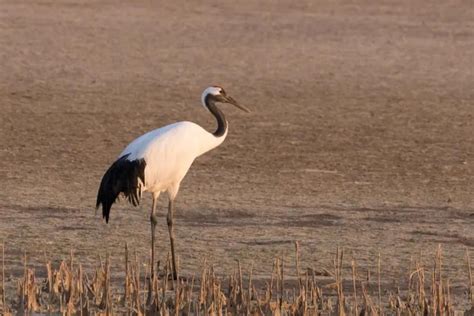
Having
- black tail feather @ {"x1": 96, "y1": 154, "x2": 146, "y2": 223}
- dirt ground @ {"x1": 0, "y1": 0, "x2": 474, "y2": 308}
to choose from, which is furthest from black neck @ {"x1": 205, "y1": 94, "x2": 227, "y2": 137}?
black tail feather @ {"x1": 96, "y1": 154, "x2": 146, "y2": 223}

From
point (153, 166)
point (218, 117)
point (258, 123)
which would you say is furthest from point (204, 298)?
point (258, 123)

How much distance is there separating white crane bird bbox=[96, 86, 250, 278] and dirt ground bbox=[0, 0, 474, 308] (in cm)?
44

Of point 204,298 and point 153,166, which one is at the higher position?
point 153,166

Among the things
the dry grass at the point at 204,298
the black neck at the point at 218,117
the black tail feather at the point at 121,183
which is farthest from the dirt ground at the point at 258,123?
the dry grass at the point at 204,298

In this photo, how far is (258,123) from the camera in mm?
15938

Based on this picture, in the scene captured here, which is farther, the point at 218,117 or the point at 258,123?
the point at 258,123

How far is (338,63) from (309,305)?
11957 mm

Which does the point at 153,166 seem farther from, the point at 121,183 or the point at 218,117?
the point at 218,117

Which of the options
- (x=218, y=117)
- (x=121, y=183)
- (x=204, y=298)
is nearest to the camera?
(x=204, y=298)

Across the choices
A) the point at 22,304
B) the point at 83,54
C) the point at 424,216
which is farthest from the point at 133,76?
the point at 22,304

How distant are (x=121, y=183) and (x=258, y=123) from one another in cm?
635

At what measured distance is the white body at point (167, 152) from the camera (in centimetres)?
987

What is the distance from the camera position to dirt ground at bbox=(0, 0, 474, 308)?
35.1 ft

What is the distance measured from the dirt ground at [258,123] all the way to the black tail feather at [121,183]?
0.44 m
